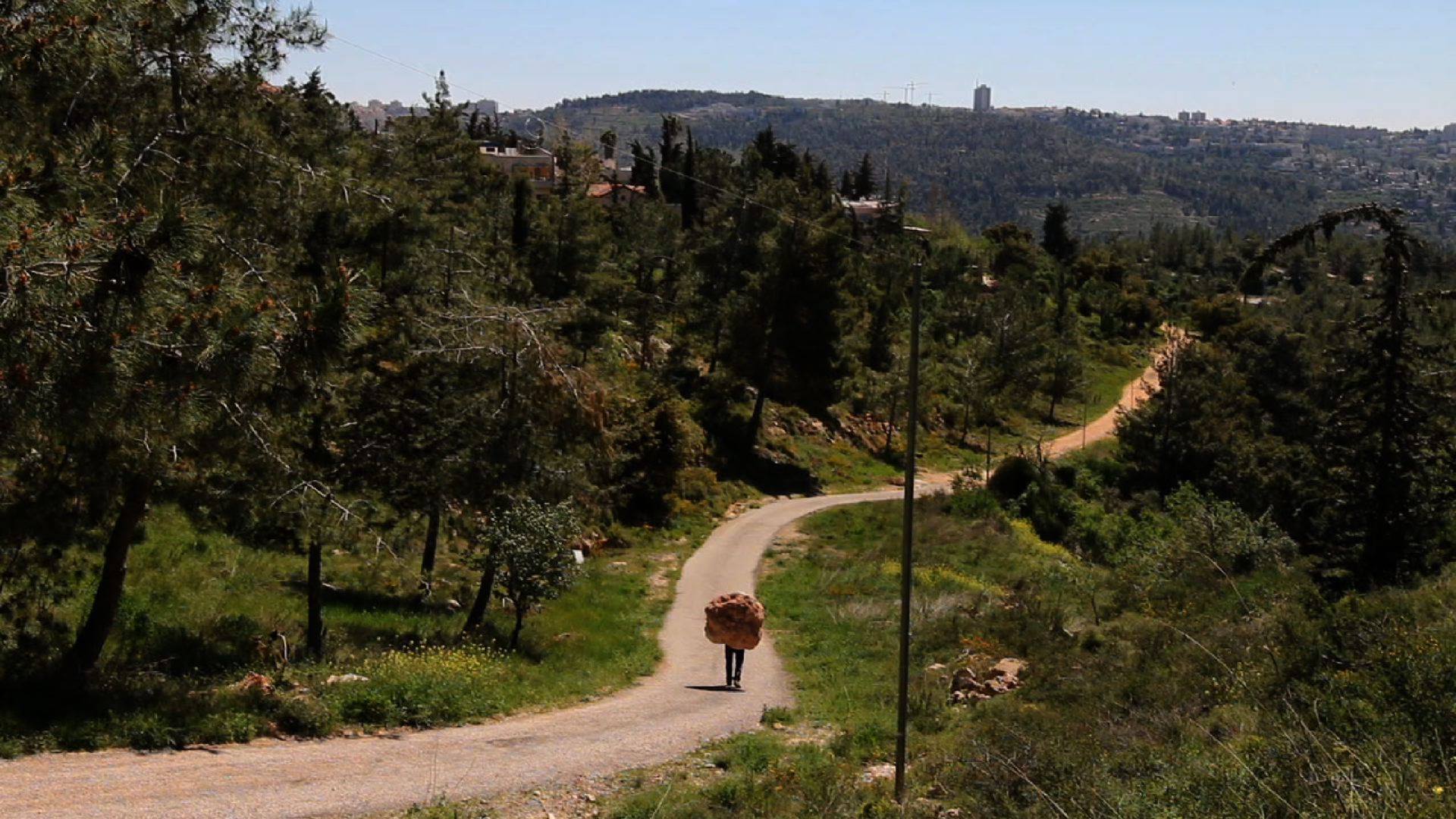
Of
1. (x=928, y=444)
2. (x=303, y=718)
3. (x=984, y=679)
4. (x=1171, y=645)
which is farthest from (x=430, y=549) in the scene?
(x=928, y=444)

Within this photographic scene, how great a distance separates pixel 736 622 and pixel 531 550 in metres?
3.38

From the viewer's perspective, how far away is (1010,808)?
374 inches

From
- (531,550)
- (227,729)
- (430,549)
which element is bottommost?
(430,549)

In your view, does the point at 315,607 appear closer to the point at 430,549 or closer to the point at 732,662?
the point at 430,549

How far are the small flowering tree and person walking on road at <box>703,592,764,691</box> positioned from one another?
7.89 feet

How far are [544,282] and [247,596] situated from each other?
2266 centimetres

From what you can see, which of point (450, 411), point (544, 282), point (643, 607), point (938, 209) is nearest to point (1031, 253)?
point (938, 209)

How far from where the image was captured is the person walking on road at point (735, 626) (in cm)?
1802

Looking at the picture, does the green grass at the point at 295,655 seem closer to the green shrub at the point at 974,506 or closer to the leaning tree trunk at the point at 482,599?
the leaning tree trunk at the point at 482,599

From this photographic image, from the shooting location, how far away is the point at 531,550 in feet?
58.1

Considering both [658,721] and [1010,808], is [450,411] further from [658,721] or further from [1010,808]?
[1010,808]

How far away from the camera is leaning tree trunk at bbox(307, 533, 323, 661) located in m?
15.5

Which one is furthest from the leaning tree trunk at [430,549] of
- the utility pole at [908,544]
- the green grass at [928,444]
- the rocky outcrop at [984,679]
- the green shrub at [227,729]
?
the green grass at [928,444]

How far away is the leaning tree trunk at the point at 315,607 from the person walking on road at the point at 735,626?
19.4 ft
